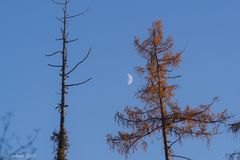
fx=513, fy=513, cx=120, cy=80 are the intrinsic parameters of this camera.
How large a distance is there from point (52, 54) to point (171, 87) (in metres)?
7.08

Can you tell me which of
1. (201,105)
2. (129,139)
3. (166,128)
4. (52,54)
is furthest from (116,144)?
(52,54)

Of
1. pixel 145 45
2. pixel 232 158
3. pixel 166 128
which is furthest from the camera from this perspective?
pixel 145 45

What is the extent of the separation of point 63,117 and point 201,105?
6704 mm

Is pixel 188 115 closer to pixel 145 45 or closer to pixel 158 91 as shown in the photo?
pixel 158 91

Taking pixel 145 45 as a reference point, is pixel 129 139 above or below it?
below

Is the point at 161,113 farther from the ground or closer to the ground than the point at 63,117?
farther from the ground

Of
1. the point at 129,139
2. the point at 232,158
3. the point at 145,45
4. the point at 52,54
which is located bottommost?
the point at 232,158

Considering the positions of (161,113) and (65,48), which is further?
(161,113)

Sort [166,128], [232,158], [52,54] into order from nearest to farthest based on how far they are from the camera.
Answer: [52,54], [232,158], [166,128]

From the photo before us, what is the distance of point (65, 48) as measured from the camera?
15547 millimetres

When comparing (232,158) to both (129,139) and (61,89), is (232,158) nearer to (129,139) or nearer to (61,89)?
(129,139)

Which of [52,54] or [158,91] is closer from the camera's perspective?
[52,54]

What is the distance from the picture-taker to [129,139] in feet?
63.9

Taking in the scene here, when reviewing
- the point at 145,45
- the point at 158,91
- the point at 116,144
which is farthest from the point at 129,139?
the point at 145,45
